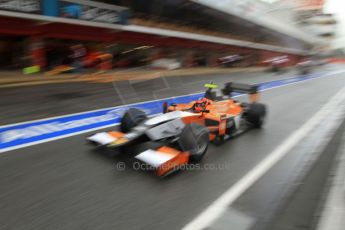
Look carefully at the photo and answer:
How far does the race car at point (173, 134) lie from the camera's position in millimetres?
4301

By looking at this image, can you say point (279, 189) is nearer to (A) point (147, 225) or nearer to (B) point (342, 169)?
(B) point (342, 169)

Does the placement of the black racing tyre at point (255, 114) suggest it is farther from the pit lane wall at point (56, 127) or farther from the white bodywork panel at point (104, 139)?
the white bodywork panel at point (104, 139)

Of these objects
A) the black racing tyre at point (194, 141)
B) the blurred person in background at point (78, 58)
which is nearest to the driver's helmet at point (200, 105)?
the black racing tyre at point (194, 141)

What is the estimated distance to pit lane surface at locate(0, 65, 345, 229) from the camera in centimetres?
316

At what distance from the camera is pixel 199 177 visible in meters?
4.35

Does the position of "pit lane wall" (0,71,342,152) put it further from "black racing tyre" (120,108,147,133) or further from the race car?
the race car

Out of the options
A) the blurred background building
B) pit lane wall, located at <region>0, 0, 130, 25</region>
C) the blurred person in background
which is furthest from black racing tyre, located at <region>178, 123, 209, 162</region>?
pit lane wall, located at <region>0, 0, 130, 25</region>

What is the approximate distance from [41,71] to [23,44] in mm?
1956

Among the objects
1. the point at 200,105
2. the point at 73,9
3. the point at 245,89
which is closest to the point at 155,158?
the point at 200,105

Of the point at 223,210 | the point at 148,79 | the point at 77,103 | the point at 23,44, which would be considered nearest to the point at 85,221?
the point at 223,210

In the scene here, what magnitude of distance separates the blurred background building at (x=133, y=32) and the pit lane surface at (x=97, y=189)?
471cm

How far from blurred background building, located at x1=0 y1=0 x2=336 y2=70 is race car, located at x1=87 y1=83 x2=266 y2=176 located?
3622 millimetres

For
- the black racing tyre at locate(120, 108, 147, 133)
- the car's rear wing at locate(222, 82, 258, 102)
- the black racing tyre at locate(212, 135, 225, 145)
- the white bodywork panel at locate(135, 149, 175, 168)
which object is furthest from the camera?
the car's rear wing at locate(222, 82, 258, 102)

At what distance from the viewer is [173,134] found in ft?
15.4
